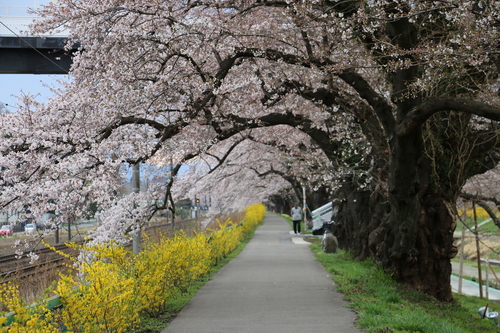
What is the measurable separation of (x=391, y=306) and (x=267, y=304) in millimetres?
2003

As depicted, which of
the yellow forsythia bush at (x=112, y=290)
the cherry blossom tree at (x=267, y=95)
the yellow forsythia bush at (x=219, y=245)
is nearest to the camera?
the yellow forsythia bush at (x=112, y=290)

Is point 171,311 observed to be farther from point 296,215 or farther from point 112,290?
point 296,215

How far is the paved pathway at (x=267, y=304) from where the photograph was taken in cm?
775

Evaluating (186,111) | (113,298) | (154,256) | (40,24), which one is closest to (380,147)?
(186,111)

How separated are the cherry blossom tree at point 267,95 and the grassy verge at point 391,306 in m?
0.76

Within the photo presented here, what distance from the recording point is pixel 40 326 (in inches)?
189

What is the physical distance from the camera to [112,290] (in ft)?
20.4

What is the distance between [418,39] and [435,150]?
2403 millimetres

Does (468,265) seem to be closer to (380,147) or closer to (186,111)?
(380,147)

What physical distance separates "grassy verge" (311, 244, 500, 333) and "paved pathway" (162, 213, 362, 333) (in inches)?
10.4

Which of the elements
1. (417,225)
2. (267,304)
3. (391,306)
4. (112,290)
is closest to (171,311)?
(267,304)

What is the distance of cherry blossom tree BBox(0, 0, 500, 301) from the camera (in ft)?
31.5

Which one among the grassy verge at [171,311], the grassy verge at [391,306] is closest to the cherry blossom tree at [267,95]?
the grassy verge at [391,306]

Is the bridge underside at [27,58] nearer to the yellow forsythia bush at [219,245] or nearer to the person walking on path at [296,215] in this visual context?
the yellow forsythia bush at [219,245]
